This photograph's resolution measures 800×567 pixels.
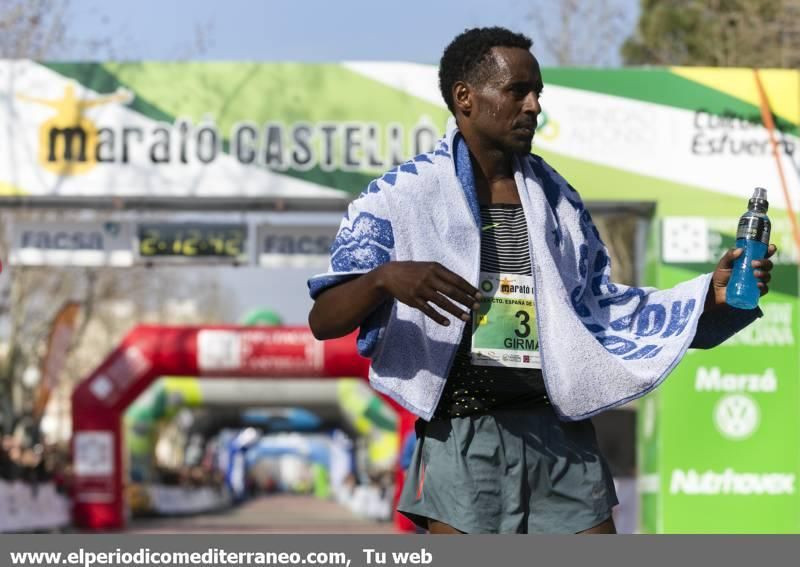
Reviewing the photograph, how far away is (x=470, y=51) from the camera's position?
3.31 meters

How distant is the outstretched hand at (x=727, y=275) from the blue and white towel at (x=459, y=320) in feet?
0.12

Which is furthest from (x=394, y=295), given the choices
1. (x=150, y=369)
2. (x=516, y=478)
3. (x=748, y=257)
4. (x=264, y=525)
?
(x=264, y=525)

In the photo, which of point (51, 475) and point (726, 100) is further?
point (51, 475)

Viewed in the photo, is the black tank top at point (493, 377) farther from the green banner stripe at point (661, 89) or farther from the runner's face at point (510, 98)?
the green banner stripe at point (661, 89)

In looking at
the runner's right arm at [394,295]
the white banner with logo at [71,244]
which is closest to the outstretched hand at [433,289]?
the runner's right arm at [394,295]

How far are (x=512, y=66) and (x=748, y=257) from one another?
635mm

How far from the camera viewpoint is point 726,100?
12.5 meters

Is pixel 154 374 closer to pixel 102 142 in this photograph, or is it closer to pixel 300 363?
pixel 300 363

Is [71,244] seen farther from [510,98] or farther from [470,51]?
[510,98]

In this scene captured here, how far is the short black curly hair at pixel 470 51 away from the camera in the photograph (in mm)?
3275

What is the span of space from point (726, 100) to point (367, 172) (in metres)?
2.98

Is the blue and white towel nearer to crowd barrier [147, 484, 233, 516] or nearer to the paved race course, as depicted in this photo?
the paved race course

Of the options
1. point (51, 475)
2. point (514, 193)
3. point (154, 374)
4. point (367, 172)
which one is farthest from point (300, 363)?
point (514, 193)
